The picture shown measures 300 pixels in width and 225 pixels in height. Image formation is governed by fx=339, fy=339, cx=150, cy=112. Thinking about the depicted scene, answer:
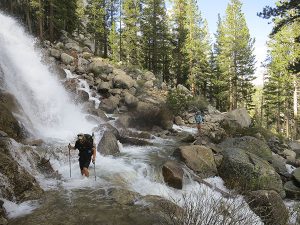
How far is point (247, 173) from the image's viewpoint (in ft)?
44.1

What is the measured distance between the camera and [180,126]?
2722cm

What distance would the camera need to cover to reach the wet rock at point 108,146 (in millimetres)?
14648

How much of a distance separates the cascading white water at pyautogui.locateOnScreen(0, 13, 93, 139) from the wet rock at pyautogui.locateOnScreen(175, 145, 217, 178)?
6.24m

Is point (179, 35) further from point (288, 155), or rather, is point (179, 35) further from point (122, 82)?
point (288, 155)

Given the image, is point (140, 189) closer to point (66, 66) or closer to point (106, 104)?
point (106, 104)

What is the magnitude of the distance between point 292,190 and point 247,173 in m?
2.20

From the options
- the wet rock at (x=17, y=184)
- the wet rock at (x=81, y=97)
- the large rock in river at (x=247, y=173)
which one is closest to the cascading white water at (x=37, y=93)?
the wet rock at (x=81, y=97)

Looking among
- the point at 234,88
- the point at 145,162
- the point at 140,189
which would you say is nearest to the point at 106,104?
the point at 145,162

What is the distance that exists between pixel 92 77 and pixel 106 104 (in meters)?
5.86

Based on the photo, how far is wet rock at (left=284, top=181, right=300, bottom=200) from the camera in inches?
536

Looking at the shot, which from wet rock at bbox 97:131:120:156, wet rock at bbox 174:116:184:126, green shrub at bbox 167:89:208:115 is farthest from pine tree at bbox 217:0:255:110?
wet rock at bbox 97:131:120:156

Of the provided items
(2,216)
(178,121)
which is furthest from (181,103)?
(2,216)

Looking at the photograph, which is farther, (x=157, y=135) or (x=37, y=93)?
(x=157, y=135)

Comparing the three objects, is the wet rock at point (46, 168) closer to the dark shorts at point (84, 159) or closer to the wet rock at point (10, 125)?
the dark shorts at point (84, 159)
